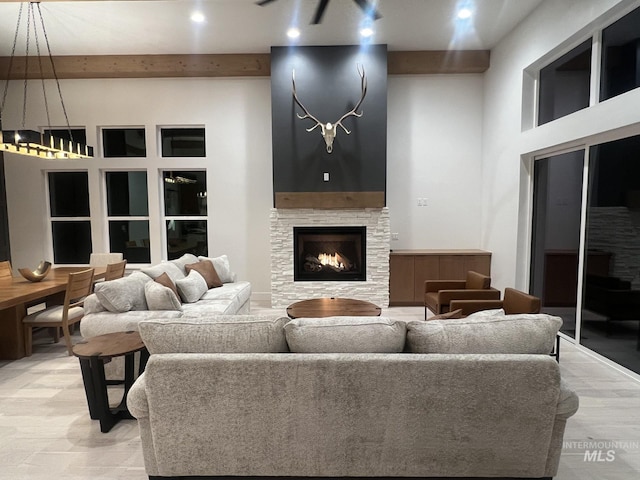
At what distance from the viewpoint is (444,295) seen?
156 inches

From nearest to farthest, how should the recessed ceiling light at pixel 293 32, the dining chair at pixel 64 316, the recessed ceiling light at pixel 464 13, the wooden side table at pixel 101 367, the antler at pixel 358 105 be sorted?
the wooden side table at pixel 101 367 < the dining chair at pixel 64 316 < the recessed ceiling light at pixel 464 13 < the recessed ceiling light at pixel 293 32 < the antler at pixel 358 105

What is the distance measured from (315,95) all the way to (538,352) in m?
4.56

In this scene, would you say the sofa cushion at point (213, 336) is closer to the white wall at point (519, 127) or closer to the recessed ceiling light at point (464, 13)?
the white wall at point (519, 127)

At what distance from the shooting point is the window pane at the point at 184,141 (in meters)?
6.07

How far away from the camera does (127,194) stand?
20.3ft

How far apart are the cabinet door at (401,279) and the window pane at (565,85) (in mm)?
2529

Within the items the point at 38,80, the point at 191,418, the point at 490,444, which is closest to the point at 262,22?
the point at 38,80

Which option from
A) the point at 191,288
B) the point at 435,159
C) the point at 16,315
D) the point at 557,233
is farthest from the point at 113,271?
the point at 557,233

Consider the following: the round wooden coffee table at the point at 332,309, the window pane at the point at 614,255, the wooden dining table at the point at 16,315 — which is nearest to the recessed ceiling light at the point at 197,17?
the wooden dining table at the point at 16,315

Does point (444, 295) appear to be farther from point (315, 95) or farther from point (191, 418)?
point (315, 95)

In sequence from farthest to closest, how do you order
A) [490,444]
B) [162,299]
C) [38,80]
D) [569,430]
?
[38,80] → [162,299] → [569,430] → [490,444]

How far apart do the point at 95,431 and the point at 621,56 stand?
17.0 ft

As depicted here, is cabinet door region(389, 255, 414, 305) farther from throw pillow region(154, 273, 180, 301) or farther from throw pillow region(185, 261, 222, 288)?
throw pillow region(154, 273, 180, 301)

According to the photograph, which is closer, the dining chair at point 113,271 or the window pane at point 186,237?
the dining chair at point 113,271
